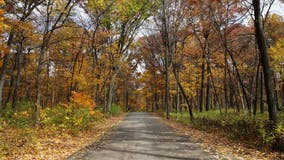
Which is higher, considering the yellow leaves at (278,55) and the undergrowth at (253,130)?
the yellow leaves at (278,55)

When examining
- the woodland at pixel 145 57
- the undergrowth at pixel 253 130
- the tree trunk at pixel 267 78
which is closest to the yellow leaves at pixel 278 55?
the woodland at pixel 145 57

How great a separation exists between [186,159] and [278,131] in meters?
3.28

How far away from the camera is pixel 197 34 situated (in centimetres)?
2416

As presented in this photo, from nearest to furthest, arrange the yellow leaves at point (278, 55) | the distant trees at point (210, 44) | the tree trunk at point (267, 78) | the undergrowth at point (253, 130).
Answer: the undergrowth at point (253, 130) < the tree trunk at point (267, 78) < the distant trees at point (210, 44) < the yellow leaves at point (278, 55)

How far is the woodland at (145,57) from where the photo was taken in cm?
1052

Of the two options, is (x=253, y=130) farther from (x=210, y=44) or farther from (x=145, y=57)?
(x=145, y=57)

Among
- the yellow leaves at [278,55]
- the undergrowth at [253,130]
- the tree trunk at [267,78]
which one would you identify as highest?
the yellow leaves at [278,55]

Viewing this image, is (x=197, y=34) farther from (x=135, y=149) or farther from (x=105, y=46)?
(x=135, y=149)

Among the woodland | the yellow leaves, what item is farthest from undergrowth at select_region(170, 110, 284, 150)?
the yellow leaves

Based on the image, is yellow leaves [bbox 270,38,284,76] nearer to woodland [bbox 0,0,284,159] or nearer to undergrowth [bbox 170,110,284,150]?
woodland [bbox 0,0,284,159]

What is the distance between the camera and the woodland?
10.5 m

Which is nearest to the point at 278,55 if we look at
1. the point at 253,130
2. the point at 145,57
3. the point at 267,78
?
the point at 253,130

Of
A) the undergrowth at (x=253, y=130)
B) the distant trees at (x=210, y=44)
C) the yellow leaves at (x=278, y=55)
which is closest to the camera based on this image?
the undergrowth at (x=253, y=130)

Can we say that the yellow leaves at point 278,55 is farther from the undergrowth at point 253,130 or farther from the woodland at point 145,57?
the undergrowth at point 253,130
